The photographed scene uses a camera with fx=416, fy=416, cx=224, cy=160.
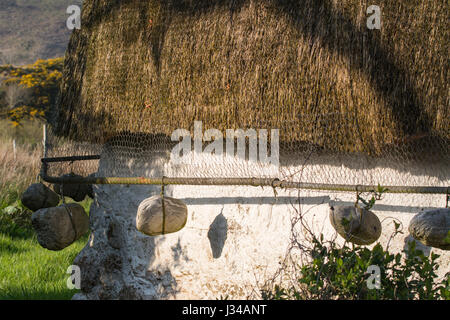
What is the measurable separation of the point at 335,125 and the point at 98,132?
1.92m

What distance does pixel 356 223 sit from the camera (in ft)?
7.61

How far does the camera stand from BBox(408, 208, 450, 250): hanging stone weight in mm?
2184

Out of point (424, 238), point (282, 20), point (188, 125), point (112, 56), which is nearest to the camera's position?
point (424, 238)

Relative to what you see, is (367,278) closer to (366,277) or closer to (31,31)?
(366,277)

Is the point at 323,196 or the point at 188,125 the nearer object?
the point at 323,196

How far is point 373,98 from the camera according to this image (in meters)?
2.54

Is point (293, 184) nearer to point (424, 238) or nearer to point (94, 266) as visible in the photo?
point (424, 238)

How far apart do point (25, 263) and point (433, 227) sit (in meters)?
4.37

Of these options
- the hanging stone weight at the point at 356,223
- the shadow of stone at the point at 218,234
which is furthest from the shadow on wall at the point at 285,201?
the hanging stone weight at the point at 356,223

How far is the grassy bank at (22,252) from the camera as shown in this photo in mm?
4176

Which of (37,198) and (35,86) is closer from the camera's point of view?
(37,198)

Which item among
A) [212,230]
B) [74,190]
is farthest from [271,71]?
[74,190]

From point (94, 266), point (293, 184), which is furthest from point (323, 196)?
point (94, 266)

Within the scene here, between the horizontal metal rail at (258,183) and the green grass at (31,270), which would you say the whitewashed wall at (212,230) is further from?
the green grass at (31,270)
